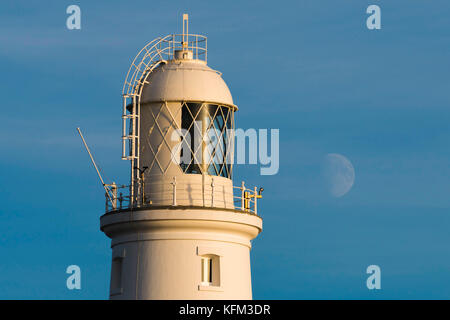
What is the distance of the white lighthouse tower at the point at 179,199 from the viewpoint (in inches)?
2434

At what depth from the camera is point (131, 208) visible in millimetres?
62188

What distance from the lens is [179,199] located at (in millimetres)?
62188

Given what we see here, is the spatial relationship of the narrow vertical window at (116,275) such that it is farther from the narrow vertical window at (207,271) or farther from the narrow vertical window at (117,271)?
the narrow vertical window at (207,271)

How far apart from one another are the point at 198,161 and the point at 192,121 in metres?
1.61

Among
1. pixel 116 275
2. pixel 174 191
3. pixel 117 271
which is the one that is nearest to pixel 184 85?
pixel 174 191

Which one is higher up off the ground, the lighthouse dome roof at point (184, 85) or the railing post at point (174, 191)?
the lighthouse dome roof at point (184, 85)

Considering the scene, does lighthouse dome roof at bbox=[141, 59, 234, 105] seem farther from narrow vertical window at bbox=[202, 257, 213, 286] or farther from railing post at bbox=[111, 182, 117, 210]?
narrow vertical window at bbox=[202, 257, 213, 286]

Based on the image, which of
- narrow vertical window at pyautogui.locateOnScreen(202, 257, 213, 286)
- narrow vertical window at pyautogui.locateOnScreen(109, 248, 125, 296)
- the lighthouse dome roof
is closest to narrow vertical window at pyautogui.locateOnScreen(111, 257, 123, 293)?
narrow vertical window at pyautogui.locateOnScreen(109, 248, 125, 296)

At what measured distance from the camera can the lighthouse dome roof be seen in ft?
208

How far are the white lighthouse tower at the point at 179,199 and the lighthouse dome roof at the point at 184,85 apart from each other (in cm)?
4

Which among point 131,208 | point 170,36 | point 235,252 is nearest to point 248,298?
point 235,252

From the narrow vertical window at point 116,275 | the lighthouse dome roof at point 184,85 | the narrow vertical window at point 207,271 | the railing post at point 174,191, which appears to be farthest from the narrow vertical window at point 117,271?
the lighthouse dome roof at point 184,85

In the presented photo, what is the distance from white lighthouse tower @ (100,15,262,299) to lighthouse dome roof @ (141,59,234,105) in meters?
0.04
